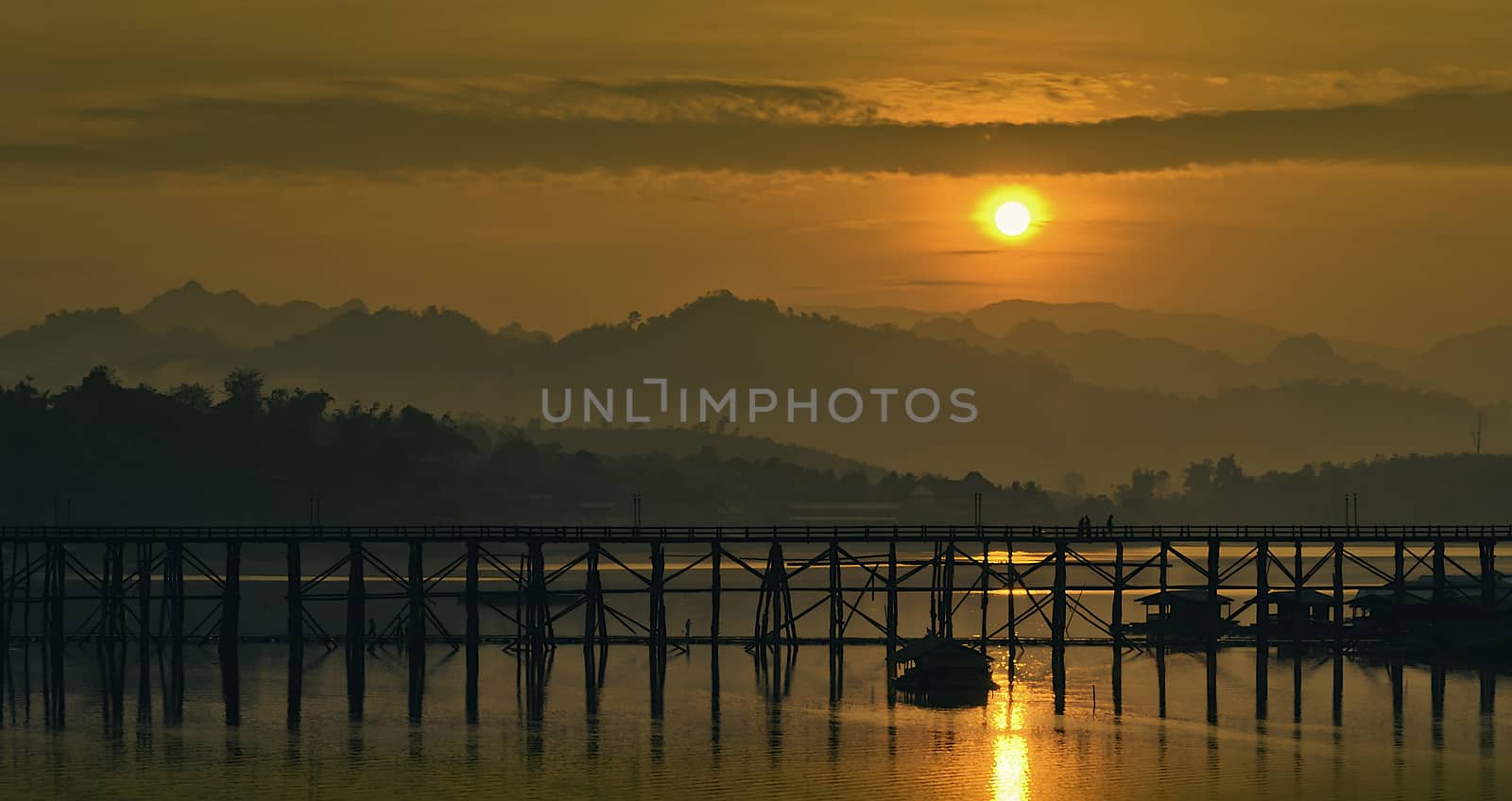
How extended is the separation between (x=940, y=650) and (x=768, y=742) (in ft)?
59.2

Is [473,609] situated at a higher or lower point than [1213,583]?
lower

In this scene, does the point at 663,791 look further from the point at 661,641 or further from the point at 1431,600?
the point at 1431,600

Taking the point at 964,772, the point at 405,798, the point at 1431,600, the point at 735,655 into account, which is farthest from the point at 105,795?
the point at 1431,600

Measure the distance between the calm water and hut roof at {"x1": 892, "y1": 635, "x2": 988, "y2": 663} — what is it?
2.18 m

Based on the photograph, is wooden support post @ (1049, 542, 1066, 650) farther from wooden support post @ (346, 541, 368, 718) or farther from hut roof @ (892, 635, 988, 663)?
wooden support post @ (346, 541, 368, 718)

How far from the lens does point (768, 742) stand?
3479 inches

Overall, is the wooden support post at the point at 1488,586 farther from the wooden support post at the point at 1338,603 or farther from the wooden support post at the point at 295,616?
the wooden support post at the point at 295,616

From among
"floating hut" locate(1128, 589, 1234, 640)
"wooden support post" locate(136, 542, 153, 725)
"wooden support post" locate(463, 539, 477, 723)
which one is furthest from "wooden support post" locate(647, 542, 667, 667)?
"floating hut" locate(1128, 589, 1234, 640)

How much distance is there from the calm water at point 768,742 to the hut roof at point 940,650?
218 cm

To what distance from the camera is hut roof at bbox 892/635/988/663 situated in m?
104

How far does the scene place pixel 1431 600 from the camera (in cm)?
12094

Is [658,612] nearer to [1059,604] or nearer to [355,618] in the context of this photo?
[355,618]

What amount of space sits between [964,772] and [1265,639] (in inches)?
1567

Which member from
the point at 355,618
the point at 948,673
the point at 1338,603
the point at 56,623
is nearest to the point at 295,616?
the point at 355,618
